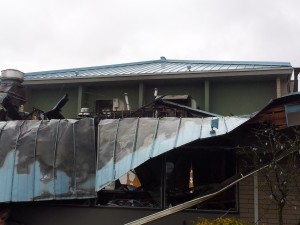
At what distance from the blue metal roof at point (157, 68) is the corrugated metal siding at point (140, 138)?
6233 millimetres

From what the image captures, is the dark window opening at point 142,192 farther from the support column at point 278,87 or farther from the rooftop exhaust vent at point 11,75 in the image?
the support column at point 278,87

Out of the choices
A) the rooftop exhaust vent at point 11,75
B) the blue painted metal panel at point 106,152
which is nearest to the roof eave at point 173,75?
the rooftop exhaust vent at point 11,75

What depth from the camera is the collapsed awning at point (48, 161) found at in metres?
7.45

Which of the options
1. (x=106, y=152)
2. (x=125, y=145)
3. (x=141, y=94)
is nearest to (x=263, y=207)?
(x=125, y=145)

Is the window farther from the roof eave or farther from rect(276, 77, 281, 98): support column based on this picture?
rect(276, 77, 281, 98): support column

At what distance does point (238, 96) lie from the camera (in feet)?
44.2

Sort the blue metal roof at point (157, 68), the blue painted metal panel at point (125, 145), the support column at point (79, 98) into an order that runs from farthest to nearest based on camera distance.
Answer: the support column at point (79, 98), the blue metal roof at point (157, 68), the blue painted metal panel at point (125, 145)

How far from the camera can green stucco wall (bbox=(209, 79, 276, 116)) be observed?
43.4ft

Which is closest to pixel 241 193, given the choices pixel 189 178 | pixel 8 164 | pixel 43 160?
pixel 189 178

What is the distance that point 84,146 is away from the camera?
7.77 m

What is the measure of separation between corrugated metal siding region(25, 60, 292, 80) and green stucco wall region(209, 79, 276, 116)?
24.7 inches

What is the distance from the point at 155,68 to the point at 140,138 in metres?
8.40

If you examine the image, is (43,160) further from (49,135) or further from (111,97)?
(111,97)

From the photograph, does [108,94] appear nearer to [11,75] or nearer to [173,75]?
[173,75]
